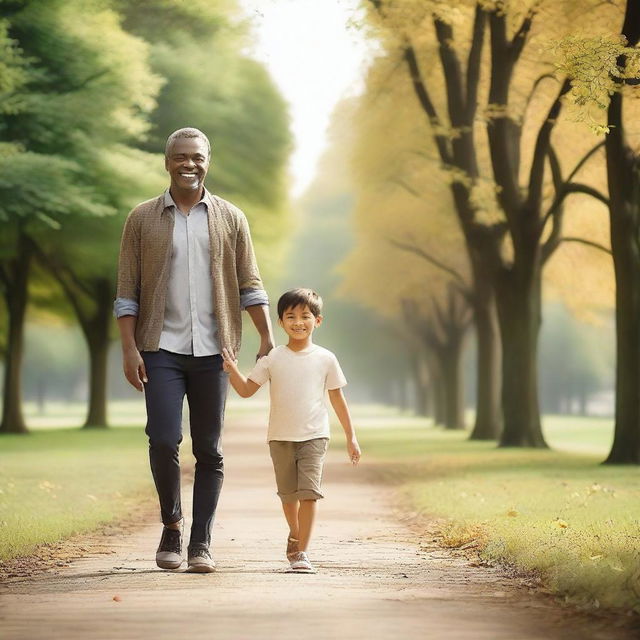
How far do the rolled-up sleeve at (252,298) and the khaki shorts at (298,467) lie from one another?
78 cm

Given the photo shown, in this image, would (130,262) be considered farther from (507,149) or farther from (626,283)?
(507,149)

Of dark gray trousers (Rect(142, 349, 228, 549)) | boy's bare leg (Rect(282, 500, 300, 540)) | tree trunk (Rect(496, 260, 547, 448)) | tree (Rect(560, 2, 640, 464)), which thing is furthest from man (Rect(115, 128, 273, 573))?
tree trunk (Rect(496, 260, 547, 448))

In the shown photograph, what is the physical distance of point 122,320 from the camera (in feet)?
22.9

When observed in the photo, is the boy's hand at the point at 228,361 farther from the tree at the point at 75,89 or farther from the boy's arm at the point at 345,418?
the tree at the point at 75,89

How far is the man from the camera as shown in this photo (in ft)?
22.8

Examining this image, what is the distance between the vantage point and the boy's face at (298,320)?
22.9 ft

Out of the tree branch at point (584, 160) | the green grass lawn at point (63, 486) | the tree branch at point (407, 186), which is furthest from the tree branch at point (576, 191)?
the green grass lawn at point (63, 486)

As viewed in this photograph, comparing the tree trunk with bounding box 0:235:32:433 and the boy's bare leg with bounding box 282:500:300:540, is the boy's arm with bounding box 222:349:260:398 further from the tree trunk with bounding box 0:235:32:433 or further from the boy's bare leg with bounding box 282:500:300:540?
the tree trunk with bounding box 0:235:32:433

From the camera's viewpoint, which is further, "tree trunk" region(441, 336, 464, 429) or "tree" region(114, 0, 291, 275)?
"tree trunk" region(441, 336, 464, 429)

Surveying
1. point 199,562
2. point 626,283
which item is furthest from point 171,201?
point 626,283

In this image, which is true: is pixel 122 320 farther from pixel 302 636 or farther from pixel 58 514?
pixel 58 514

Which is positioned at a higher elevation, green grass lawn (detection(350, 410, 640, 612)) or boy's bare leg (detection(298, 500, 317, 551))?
boy's bare leg (detection(298, 500, 317, 551))

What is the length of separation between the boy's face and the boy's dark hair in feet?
0.06

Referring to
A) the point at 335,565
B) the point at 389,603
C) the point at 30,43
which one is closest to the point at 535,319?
the point at 30,43
